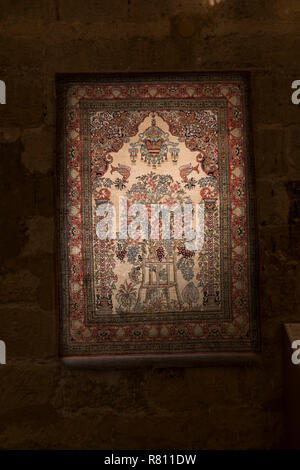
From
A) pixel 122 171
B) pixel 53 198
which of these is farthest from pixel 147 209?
pixel 53 198

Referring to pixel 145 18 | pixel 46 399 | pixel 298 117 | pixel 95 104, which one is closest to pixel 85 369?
pixel 46 399

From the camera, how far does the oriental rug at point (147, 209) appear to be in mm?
2258

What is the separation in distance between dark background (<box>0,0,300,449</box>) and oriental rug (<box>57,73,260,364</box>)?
0.09 m

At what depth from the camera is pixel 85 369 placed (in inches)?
88.1

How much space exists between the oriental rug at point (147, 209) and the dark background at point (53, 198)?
92 mm

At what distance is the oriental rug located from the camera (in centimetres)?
226

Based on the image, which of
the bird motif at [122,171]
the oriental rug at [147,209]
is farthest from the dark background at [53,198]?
the bird motif at [122,171]

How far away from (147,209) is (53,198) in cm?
55

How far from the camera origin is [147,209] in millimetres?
2264

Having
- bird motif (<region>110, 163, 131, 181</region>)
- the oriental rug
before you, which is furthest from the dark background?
bird motif (<region>110, 163, 131, 181</region>)

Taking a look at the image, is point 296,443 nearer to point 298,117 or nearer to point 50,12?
point 298,117

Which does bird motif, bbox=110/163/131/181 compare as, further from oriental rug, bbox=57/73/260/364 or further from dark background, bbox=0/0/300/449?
dark background, bbox=0/0/300/449

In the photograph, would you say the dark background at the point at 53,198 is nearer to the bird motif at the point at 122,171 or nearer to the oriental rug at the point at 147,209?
→ the oriental rug at the point at 147,209

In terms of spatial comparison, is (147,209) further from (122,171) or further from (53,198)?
(53,198)
